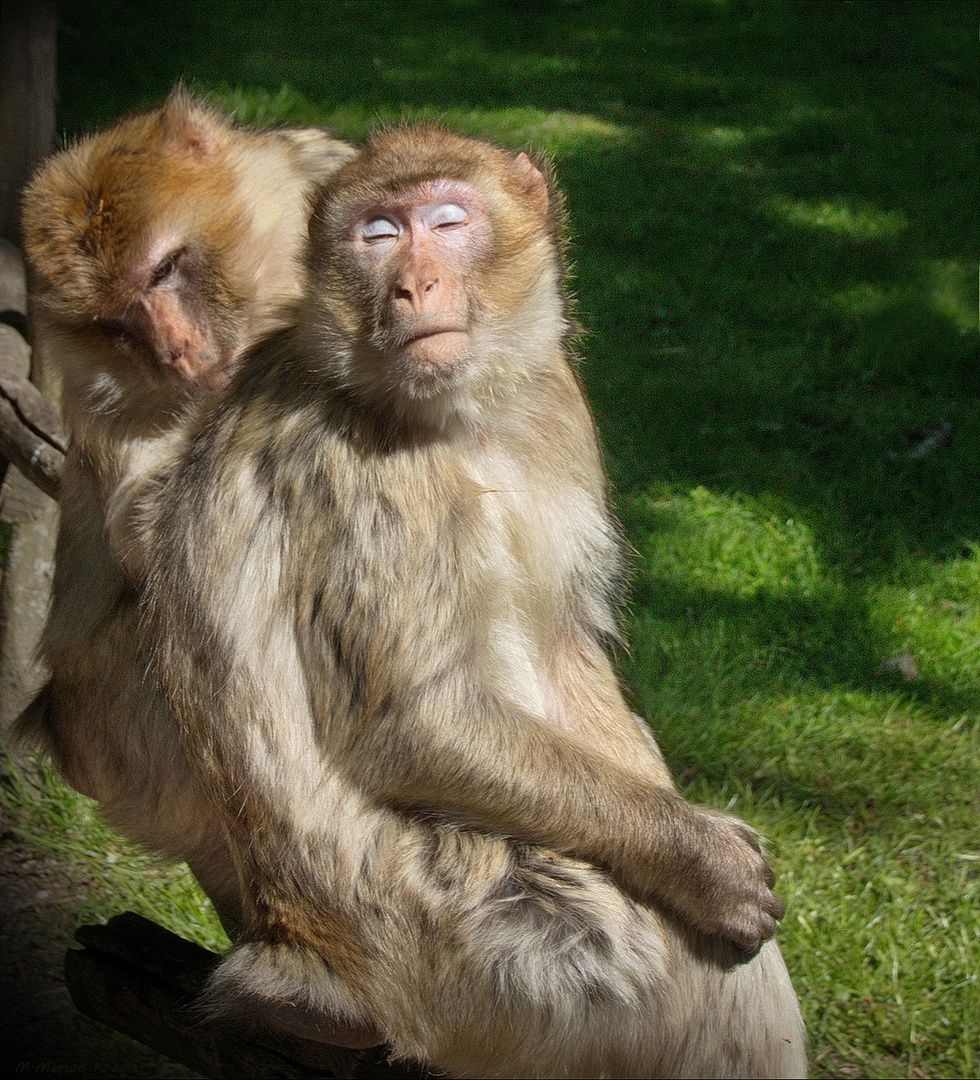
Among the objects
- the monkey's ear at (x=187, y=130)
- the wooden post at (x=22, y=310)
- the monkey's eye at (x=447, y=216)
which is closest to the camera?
the monkey's eye at (x=447, y=216)

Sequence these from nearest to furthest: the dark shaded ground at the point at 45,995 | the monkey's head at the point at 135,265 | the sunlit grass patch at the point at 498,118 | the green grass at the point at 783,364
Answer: the monkey's head at the point at 135,265 < the dark shaded ground at the point at 45,995 < the green grass at the point at 783,364 < the sunlit grass patch at the point at 498,118

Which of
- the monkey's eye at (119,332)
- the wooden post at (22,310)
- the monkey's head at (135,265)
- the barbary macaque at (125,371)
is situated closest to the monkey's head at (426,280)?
the barbary macaque at (125,371)

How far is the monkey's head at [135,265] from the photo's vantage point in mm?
2795

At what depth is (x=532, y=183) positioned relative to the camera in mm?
2676

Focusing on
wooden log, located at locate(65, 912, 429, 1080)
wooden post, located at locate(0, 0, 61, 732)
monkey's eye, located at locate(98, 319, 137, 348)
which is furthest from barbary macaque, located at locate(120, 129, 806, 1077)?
wooden post, located at locate(0, 0, 61, 732)

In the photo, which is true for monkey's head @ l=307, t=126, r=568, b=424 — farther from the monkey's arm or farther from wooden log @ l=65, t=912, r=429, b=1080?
wooden log @ l=65, t=912, r=429, b=1080

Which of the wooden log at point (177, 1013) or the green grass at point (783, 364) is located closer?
the wooden log at point (177, 1013)

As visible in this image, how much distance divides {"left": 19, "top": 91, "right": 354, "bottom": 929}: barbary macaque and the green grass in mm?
635

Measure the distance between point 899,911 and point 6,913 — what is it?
261cm

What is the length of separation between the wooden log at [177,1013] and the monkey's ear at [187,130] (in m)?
1.86

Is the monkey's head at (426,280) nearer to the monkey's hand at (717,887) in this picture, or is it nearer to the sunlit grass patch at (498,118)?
the monkey's hand at (717,887)

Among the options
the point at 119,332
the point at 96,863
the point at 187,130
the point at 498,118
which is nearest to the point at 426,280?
the point at 119,332

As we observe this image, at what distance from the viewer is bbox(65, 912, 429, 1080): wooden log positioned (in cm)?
258

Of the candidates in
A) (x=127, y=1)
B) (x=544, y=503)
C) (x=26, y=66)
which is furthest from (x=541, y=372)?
(x=127, y=1)
